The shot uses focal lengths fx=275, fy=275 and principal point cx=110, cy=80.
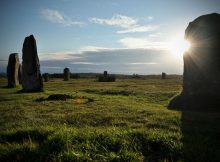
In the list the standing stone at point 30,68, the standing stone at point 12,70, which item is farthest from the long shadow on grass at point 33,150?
the standing stone at point 12,70

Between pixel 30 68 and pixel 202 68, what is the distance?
2175cm

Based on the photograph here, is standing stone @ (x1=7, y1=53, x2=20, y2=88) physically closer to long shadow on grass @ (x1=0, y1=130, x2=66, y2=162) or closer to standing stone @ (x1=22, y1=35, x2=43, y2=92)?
standing stone @ (x1=22, y1=35, x2=43, y2=92)

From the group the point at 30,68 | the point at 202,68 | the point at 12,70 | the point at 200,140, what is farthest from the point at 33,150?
the point at 12,70

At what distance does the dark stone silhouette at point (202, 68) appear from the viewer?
67.2 feet

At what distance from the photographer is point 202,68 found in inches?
831

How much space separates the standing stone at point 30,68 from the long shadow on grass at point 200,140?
2359cm

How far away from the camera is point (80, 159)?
7863mm

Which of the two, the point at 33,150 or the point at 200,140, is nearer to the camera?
the point at 33,150

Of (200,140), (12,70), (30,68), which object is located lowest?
(200,140)

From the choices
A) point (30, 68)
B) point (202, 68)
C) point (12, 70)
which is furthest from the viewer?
point (12, 70)

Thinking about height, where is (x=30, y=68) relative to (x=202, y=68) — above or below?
above

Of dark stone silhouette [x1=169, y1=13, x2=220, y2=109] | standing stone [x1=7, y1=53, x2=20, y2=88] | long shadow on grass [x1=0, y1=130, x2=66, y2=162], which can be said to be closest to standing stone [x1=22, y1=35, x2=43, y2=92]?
standing stone [x1=7, y1=53, x2=20, y2=88]

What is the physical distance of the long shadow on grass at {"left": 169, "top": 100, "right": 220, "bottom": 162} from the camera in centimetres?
843

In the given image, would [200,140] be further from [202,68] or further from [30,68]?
[30,68]
